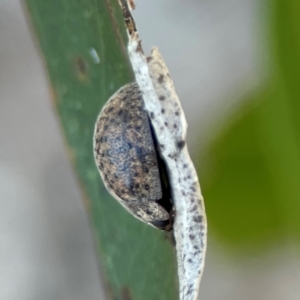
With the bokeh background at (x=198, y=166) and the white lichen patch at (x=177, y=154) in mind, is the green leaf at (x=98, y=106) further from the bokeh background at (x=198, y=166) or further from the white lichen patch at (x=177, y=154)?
the bokeh background at (x=198, y=166)

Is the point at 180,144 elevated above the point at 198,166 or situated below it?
above

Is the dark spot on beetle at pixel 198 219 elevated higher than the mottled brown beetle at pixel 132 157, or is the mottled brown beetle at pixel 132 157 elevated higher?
the mottled brown beetle at pixel 132 157

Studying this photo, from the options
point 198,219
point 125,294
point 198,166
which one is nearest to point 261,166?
point 198,166

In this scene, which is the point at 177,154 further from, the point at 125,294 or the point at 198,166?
the point at 198,166

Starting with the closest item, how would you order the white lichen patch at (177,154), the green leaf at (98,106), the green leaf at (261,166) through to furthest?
the white lichen patch at (177,154)
the green leaf at (98,106)
the green leaf at (261,166)

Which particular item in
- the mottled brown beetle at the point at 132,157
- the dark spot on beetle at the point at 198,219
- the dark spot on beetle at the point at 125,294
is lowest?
the dark spot on beetle at the point at 125,294

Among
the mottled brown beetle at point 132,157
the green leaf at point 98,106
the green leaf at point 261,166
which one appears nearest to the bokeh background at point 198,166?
the green leaf at point 261,166
